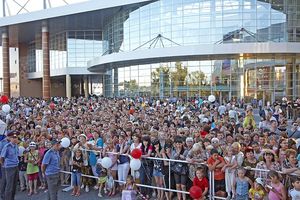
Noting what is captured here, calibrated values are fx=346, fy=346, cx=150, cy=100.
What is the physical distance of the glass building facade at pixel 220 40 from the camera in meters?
32.1

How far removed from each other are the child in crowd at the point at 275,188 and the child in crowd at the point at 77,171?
17.0 ft

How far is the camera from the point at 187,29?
3403cm

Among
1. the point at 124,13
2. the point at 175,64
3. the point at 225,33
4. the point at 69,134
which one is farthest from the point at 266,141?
the point at 124,13

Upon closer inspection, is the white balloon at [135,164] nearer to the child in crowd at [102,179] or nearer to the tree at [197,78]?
the child in crowd at [102,179]

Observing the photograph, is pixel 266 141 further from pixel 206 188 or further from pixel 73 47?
pixel 73 47

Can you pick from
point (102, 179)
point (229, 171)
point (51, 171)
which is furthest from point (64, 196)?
point (229, 171)

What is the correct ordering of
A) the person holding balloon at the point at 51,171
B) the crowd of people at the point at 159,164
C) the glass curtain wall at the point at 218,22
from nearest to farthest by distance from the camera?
the crowd of people at the point at 159,164
the person holding balloon at the point at 51,171
the glass curtain wall at the point at 218,22

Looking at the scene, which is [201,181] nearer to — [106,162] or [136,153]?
[136,153]

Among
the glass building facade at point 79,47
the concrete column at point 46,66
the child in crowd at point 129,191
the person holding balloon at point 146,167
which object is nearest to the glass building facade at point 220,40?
the concrete column at point 46,66

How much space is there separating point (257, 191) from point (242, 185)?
453 millimetres

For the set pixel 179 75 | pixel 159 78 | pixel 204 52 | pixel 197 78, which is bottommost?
pixel 197 78

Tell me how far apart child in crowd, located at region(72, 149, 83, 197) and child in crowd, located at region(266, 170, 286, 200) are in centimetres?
517

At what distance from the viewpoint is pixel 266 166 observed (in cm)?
705

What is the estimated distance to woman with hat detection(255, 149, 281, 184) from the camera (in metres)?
6.91
